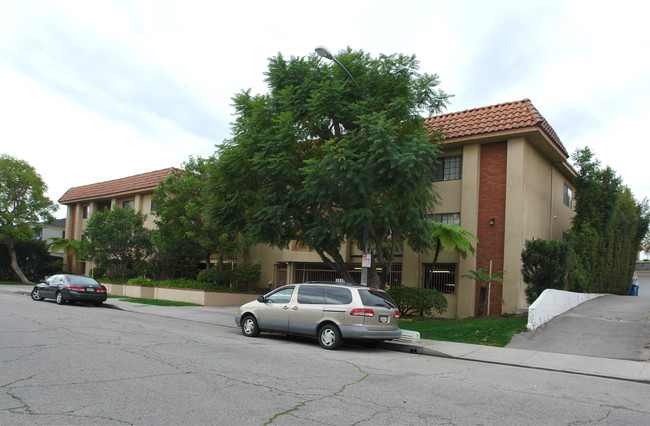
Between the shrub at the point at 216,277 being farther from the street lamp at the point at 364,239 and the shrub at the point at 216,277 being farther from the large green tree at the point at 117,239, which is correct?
the street lamp at the point at 364,239

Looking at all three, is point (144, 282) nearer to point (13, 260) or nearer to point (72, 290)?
point (72, 290)

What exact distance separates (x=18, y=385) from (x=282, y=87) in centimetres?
1176

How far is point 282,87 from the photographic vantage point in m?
15.8

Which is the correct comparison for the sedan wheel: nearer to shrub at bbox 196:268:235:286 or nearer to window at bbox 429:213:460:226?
shrub at bbox 196:268:235:286

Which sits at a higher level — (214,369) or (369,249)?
(369,249)

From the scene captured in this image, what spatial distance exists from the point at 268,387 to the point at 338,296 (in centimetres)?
477

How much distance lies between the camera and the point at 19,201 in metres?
35.6

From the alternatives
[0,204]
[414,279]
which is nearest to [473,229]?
[414,279]

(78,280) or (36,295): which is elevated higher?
(78,280)

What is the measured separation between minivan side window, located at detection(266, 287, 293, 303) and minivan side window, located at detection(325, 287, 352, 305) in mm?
1221

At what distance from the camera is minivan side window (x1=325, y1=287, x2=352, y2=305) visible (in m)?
11.2

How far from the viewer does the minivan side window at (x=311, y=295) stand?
1167 centimetres

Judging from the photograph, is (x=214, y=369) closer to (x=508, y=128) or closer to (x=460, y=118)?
(x=508, y=128)

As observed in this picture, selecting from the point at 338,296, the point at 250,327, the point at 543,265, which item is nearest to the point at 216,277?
the point at 250,327
